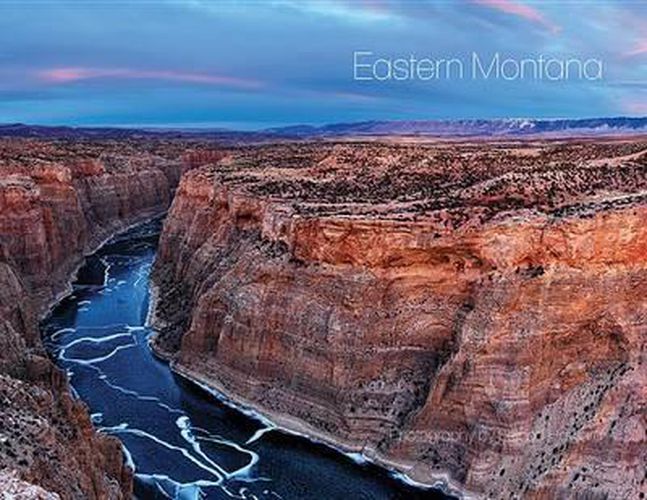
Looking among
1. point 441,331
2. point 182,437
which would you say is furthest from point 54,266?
point 441,331

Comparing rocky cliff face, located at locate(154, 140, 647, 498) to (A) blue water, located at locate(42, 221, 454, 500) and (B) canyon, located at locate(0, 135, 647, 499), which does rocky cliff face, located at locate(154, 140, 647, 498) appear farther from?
(A) blue water, located at locate(42, 221, 454, 500)

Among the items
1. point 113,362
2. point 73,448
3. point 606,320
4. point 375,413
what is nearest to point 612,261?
point 606,320

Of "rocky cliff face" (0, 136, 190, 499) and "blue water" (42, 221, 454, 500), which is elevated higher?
"rocky cliff face" (0, 136, 190, 499)

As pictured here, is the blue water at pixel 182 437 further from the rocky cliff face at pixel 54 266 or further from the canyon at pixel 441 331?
the rocky cliff face at pixel 54 266

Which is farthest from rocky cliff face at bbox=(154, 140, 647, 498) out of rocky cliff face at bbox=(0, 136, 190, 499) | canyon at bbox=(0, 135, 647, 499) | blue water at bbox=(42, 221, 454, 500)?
rocky cliff face at bbox=(0, 136, 190, 499)

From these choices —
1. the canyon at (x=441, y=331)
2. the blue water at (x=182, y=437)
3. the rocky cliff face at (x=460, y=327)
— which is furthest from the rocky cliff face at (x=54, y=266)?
the rocky cliff face at (x=460, y=327)
